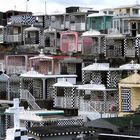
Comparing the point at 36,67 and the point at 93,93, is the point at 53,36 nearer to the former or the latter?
the point at 36,67

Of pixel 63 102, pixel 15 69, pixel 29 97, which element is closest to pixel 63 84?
pixel 63 102

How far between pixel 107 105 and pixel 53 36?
42.1 ft

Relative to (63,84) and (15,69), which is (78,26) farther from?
(63,84)

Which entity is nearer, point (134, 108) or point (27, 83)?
point (134, 108)

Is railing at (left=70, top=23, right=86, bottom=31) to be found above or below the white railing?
above

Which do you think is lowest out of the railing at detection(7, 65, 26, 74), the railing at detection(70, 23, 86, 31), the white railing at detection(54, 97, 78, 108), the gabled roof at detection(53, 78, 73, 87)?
the white railing at detection(54, 97, 78, 108)

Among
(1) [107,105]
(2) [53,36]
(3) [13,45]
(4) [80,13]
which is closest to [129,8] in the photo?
(4) [80,13]

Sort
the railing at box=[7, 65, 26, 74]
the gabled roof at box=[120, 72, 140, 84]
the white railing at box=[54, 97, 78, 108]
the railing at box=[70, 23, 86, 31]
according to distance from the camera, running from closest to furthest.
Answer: the gabled roof at box=[120, 72, 140, 84], the white railing at box=[54, 97, 78, 108], the railing at box=[7, 65, 26, 74], the railing at box=[70, 23, 86, 31]

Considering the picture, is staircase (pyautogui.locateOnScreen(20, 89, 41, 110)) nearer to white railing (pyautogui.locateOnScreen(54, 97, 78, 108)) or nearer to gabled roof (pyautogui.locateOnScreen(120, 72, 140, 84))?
white railing (pyautogui.locateOnScreen(54, 97, 78, 108))

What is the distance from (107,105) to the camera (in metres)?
30.0

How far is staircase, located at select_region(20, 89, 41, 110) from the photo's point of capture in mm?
31188

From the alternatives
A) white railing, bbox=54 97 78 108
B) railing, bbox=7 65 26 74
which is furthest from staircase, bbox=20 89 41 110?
railing, bbox=7 65 26 74

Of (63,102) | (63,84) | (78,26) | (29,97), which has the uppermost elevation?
(78,26)

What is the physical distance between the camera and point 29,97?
3203 centimetres
